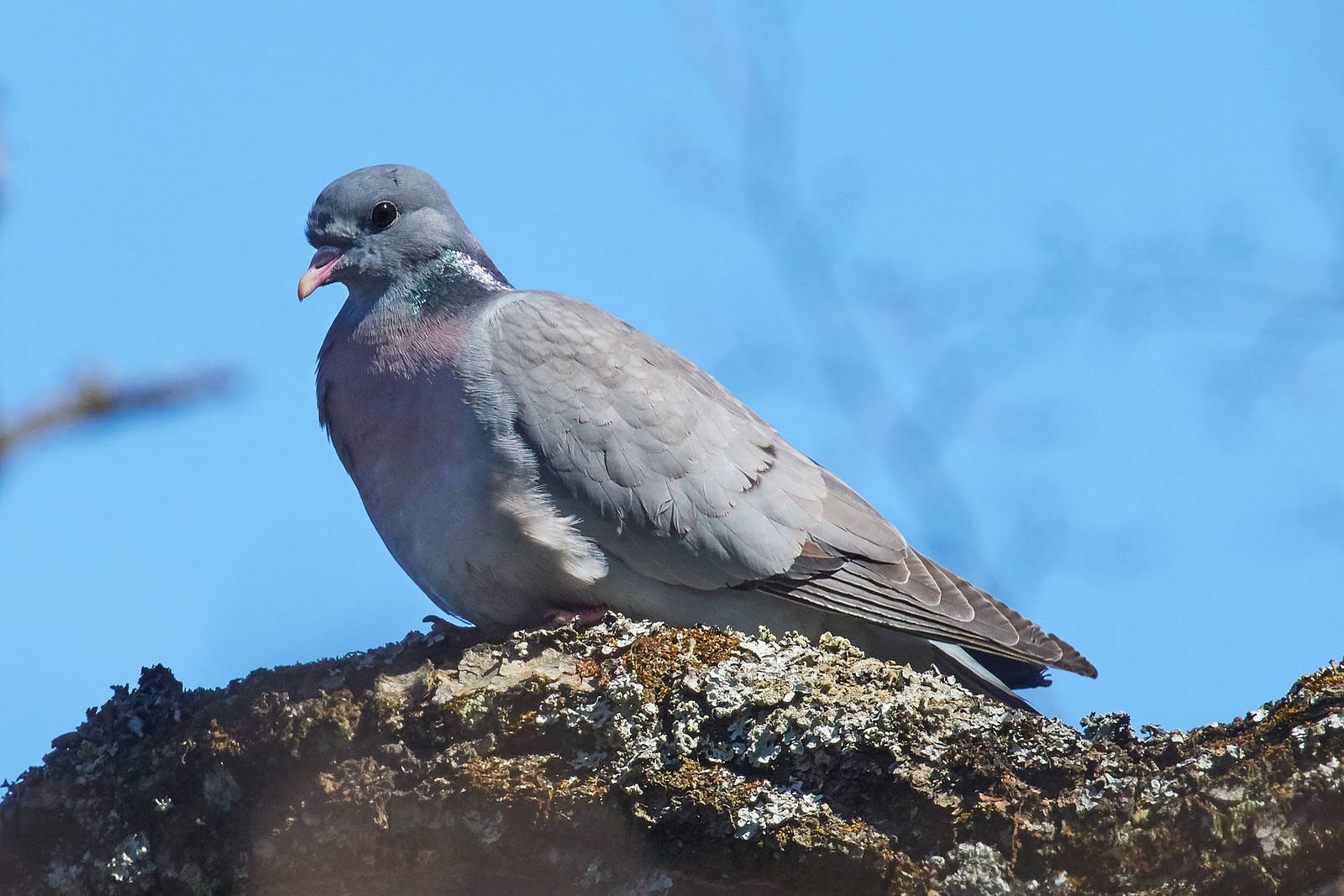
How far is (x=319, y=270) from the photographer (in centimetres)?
541

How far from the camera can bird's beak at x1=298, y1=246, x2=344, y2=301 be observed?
5.28 m

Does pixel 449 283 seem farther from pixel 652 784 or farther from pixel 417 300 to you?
pixel 652 784

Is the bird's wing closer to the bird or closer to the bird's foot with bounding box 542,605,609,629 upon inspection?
the bird

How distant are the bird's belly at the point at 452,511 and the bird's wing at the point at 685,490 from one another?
0.13 meters

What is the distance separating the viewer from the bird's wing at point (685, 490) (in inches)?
184

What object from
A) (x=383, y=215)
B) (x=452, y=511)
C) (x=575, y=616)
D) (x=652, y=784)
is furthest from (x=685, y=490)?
(x=383, y=215)

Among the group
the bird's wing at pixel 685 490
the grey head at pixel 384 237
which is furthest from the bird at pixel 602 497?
the grey head at pixel 384 237

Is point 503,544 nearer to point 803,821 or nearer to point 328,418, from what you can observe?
point 328,418

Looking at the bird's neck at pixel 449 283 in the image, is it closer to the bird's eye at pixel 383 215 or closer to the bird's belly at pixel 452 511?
the bird's eye at pixel 383 215

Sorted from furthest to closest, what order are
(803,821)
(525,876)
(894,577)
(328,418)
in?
(328,418)
(894,577)
(525,876)
(803,821)

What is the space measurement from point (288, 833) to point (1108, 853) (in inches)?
77.2

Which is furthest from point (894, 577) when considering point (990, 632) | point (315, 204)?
point (315, 204)

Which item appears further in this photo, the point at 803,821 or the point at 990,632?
the point at 990,632

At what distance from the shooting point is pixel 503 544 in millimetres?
4574
